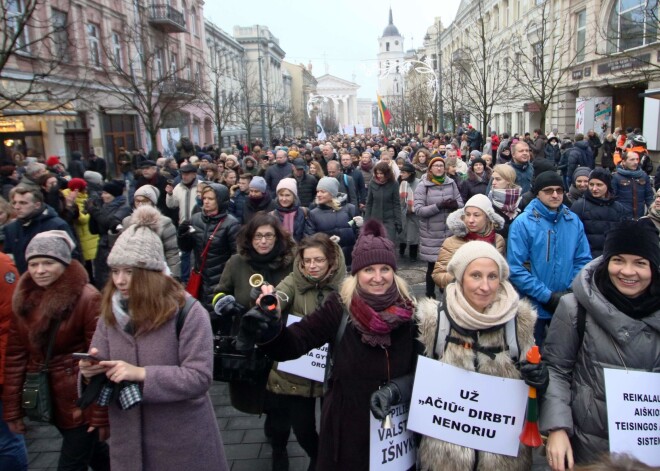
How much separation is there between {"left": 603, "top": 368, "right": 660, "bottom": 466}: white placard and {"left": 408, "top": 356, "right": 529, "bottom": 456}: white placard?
1.25ft

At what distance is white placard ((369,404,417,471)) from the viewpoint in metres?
2.60

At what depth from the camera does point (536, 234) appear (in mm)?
4133

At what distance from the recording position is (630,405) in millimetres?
2443

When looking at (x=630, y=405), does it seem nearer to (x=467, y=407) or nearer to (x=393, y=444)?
(x=467, y=407)

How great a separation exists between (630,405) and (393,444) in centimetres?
114

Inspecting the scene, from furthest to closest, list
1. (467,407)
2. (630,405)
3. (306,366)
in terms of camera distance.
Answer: (306,366), (467,407), (630,405)

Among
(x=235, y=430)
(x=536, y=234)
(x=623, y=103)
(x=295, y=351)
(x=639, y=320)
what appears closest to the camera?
(x=639, y=320)

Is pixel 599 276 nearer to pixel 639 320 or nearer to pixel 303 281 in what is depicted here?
pixel 639 320

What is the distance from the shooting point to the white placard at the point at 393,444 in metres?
2.60

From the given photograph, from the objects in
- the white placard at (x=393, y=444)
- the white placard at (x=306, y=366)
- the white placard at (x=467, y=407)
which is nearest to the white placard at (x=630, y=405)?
the white placard at (x=467, y=407)

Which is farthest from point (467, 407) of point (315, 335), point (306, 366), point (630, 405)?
point (306, 366)

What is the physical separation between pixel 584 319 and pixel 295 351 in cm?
144

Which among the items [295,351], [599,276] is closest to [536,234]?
[599,276]

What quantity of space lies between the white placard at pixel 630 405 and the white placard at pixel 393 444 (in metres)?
0.96
